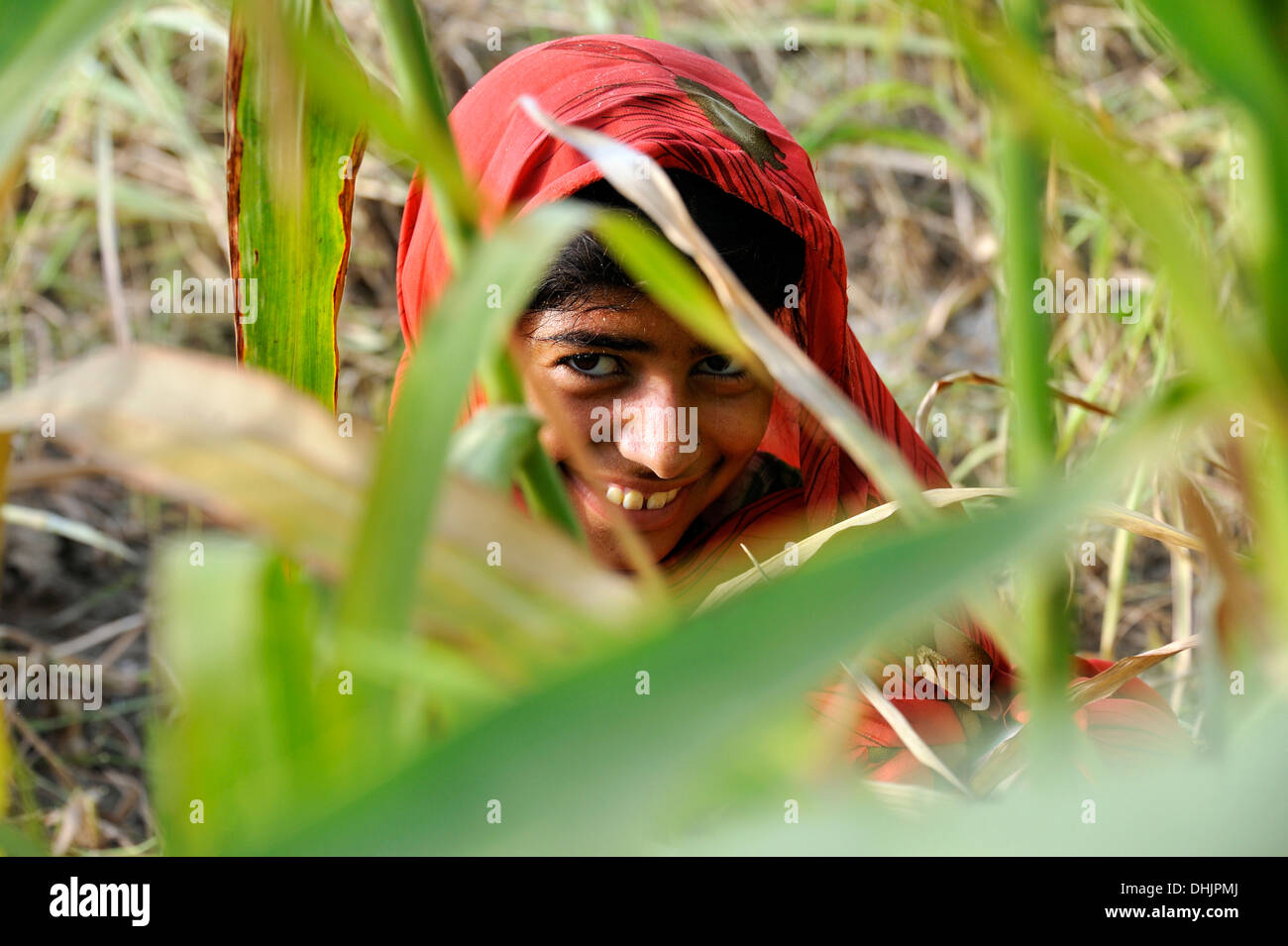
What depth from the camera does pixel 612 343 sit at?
2.44 ft

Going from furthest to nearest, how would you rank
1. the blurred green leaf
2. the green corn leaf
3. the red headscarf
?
the red headscarf < the green corn leaf < the blurred green leaf

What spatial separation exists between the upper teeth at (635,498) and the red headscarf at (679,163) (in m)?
0.08

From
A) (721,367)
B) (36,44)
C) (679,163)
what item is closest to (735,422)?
(721,367)

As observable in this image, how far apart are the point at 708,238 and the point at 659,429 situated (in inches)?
5.3

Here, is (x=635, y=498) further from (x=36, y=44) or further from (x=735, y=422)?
(x=36, y=44)

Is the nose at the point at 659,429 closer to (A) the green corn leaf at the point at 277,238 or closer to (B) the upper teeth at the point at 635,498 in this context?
(B) the upper teeth at the point at 635,498

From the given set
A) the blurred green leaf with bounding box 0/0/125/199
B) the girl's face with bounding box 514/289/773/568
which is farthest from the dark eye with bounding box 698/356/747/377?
the blurred green leaf with bounding box 0/0/125/199

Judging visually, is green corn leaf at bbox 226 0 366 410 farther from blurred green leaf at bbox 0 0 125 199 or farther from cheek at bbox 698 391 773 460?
cheek at bbox 698 391 773 460

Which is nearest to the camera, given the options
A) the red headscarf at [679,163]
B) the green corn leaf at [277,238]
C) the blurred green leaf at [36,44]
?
the blurred green leaf at [36,44]

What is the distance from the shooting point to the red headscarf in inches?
28.2

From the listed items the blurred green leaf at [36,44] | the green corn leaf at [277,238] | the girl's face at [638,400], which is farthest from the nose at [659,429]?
the blurred green leaf at [36,44]

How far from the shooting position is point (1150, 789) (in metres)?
0.16

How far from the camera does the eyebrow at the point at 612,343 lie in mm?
740

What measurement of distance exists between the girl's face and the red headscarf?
5cm
